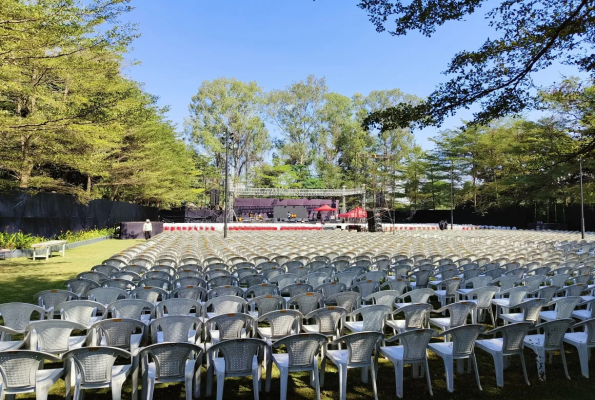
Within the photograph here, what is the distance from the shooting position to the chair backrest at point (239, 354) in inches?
131

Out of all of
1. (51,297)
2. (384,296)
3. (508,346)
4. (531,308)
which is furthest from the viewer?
(51,297)

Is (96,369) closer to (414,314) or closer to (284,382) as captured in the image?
(284,382)

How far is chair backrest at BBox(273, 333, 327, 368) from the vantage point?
3443 mm

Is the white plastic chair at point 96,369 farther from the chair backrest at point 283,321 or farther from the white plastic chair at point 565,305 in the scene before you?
the white plastic chair at point 565,305

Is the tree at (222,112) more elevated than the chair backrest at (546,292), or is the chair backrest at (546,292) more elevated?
the tree at (222,112)

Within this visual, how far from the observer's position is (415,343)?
3.75 meters

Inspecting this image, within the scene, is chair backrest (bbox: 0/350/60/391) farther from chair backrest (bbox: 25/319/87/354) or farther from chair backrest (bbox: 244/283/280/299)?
chair backrest (bbox: 244/283/280/299)

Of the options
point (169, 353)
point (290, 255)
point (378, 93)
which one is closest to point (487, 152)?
point (378, 93)

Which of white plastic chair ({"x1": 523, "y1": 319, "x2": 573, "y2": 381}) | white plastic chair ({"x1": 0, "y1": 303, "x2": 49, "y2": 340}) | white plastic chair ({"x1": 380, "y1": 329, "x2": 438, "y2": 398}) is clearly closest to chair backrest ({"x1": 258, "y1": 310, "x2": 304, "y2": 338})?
white plastic chair ({"x1": 380, "y1": 329, "x2": 438, "y2": 398})

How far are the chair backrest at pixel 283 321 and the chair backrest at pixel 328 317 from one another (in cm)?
14

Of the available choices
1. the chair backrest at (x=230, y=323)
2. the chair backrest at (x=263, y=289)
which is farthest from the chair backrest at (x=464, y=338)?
the chair backrest at (x=263, y=289)

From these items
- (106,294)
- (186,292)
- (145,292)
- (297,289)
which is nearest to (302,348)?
(297,289)

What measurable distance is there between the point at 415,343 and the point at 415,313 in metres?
0.82

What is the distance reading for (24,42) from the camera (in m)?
8.80
